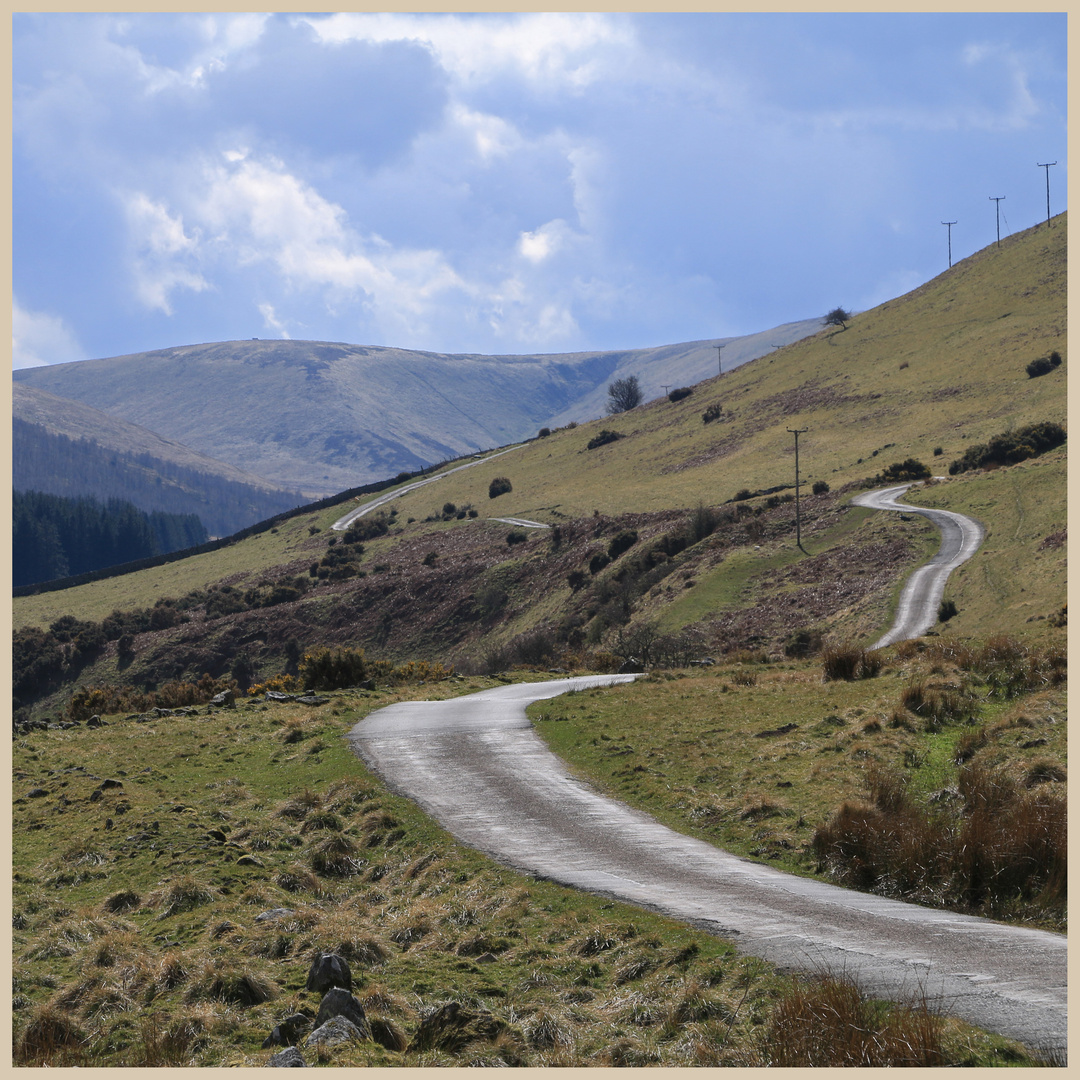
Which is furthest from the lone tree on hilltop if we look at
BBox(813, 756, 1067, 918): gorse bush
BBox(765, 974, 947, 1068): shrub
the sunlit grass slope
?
BBox(765, 974, 947, 1068): shrub

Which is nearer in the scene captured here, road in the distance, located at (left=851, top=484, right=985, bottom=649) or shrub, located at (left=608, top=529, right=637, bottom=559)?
road in the distance, located at (left=851, top=484, right=985, bottom=649)

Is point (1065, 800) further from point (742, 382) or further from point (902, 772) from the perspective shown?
point (742, 382)

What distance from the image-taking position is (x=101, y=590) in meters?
101

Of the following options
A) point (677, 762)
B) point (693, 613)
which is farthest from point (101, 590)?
point (677, 762)

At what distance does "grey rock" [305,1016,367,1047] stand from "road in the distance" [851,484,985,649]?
32170 millimetres

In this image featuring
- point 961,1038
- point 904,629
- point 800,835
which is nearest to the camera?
point 961,1038

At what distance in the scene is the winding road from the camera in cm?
714

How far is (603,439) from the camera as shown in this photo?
4754 inches

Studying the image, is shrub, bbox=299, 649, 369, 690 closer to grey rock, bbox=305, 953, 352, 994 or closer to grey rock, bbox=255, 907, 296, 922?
grey rock, bbox=255, 907, 296, 922

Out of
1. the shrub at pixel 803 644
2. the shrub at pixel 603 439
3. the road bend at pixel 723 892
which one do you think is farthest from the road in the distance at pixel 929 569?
the shrub at pixel 603 439

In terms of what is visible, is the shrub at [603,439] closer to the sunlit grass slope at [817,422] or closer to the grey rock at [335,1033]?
the sunlit grass slope at [817,422]

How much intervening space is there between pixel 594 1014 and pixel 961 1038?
2846mm

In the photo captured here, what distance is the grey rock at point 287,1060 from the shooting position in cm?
660

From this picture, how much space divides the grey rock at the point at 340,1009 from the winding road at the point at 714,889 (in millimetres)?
3568
